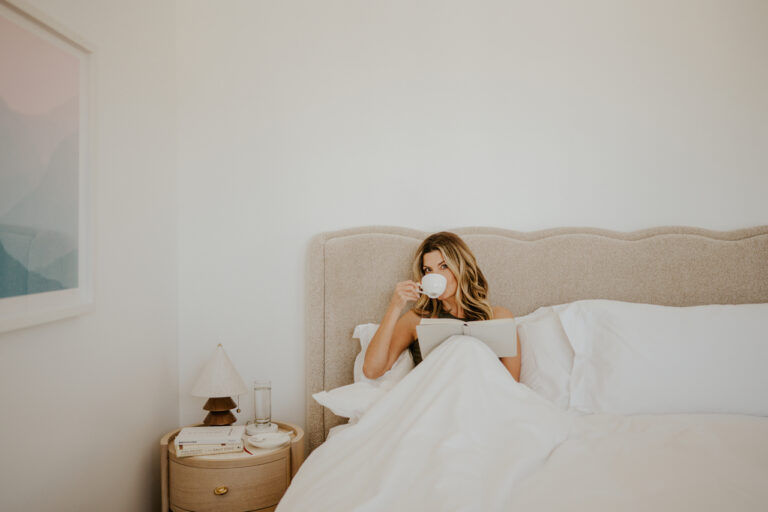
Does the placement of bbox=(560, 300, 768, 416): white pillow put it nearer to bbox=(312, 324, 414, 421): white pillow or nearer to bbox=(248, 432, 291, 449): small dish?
bbox=(312, 324, 414, 421): white pillow

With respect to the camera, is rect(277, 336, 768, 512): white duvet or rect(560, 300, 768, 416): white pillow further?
rect(560, 300, 768, 416): white pillow

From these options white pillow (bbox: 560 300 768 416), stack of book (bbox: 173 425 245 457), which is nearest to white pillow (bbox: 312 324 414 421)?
stack of book (bbox: 173 425 245 457)

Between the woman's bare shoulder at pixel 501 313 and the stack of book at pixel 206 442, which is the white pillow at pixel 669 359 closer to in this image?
the woman's bare shoulder at pixel 501 313

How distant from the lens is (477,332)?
1877 millimetres

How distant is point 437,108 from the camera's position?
2.44 metres

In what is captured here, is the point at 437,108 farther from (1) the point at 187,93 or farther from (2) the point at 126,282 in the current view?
(2) the point at 126,282

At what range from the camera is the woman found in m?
2.05

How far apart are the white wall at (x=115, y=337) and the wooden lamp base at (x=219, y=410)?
259 mm

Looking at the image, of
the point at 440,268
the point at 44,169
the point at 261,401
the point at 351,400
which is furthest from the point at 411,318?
the point at 44,169

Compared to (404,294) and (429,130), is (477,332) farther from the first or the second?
(429,130)

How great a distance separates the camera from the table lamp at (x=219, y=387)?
2.05m

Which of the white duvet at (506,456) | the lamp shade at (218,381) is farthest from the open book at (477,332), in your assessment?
the lamp shade at (218,381)

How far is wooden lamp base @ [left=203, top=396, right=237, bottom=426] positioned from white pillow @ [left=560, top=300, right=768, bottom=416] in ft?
4.31

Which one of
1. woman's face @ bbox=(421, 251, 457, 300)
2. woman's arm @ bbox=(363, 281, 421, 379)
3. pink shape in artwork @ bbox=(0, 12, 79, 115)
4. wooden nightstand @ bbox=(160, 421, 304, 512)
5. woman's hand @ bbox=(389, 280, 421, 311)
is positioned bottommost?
wooden nightstand @ bbox=(160, 421, 304, 512)
